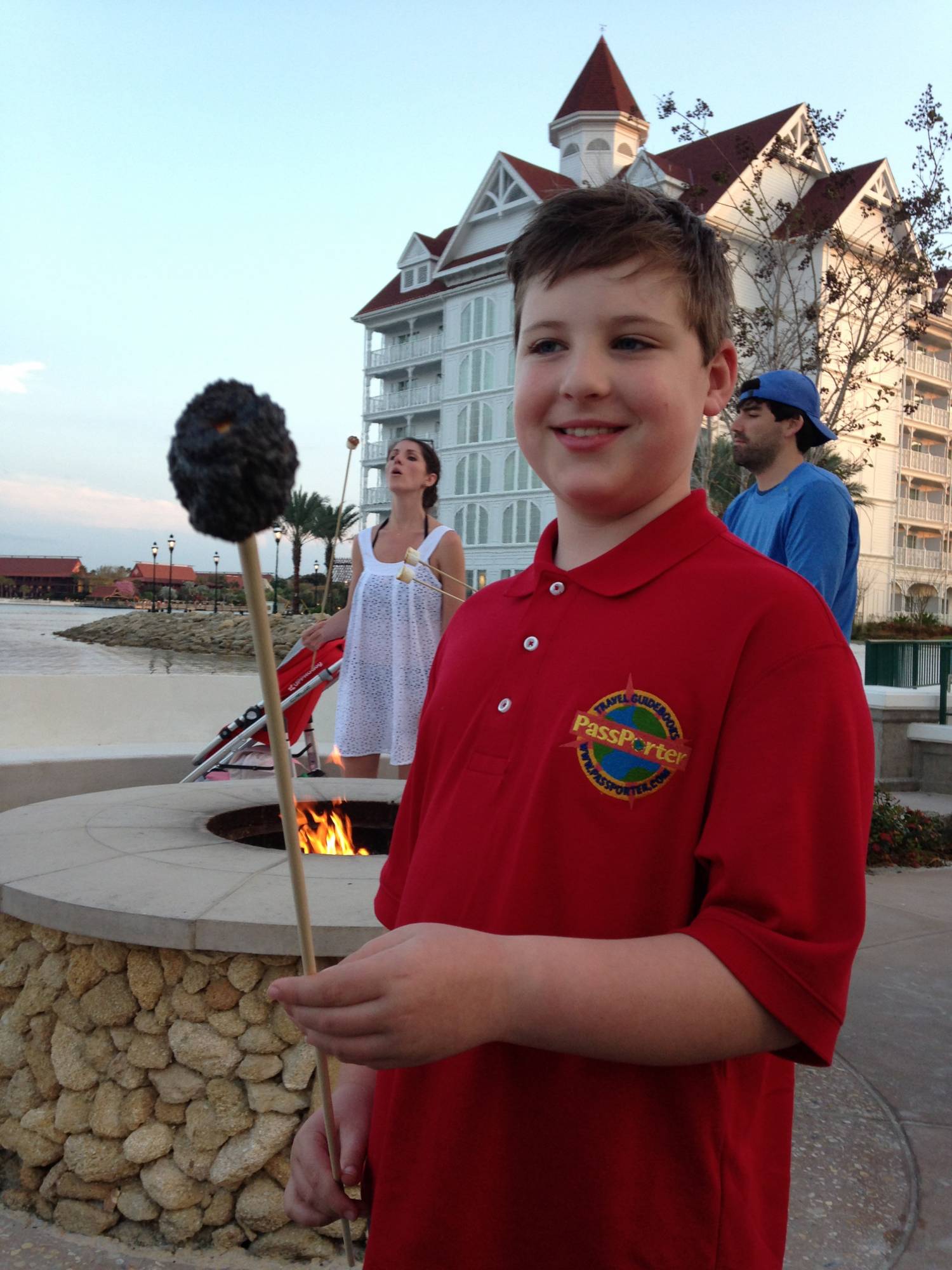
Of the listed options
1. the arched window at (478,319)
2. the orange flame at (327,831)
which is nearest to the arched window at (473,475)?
the arched window at (478,319)

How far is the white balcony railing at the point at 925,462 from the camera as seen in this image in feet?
120

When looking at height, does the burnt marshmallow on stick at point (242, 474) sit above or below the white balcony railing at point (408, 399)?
below

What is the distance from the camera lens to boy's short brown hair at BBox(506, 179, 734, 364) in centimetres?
101

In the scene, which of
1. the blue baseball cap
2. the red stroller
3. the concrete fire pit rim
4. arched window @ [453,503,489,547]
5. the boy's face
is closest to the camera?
the boy's face

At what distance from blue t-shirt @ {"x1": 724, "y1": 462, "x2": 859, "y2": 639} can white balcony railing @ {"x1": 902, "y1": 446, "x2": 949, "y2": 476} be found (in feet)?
119

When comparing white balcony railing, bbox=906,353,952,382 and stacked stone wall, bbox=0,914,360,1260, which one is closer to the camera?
stacked stone wall, bbox=0,914,360,1260

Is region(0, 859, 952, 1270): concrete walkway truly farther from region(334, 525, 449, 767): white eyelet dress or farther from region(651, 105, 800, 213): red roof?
region(651, 105, 800, 213): red roof

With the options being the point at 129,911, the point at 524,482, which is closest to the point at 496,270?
the point at 524,482

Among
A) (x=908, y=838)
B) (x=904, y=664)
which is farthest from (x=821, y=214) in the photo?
(x=908, y=838)

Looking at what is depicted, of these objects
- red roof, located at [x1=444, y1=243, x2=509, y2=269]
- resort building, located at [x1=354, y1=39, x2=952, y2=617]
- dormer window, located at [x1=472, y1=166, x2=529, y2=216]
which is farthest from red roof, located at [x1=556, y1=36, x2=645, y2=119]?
red roof, located at [x1=444, y1=243, x2=509, y2=269]

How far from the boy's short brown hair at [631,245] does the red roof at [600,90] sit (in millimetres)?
34785

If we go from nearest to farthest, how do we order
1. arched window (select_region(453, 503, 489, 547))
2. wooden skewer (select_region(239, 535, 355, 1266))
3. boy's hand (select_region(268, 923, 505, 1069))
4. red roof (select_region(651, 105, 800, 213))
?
wooden skewer (select_region(239, 535, 355, 1266))
boy's hand (select_region(268, 923, 505, 1069))
red roof (select_region(651, 105, 800, 213))
arched window (select_region(453, 503, 489, 547))

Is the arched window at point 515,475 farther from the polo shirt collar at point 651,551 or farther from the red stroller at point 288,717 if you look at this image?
the polo shirt collar at point 651,551

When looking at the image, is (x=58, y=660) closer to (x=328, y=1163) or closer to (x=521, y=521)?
(x=328, y=1163)
